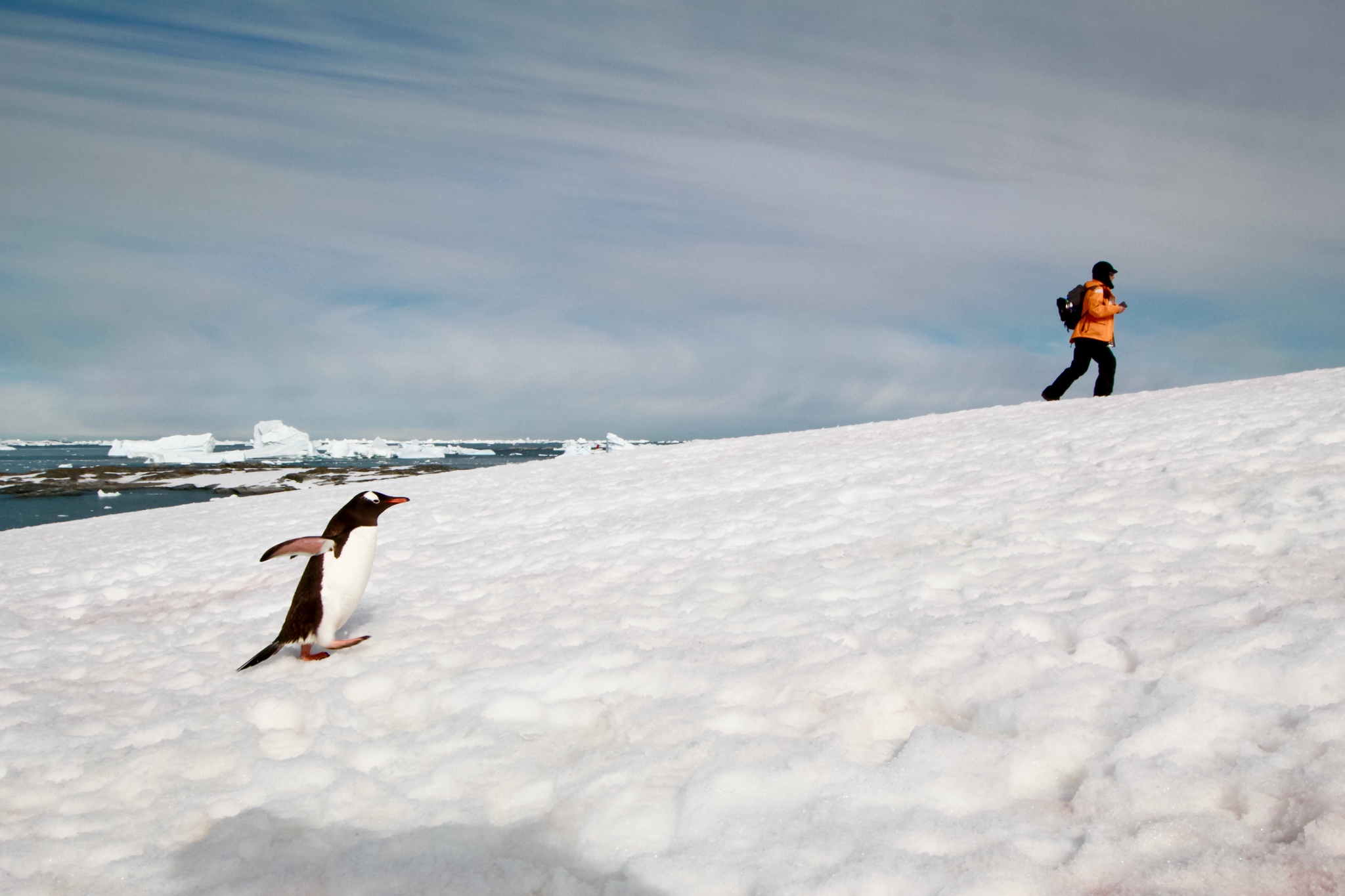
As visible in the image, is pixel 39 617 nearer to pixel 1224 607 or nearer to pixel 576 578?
pixel 576 578

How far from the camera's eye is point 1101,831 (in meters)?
2.18

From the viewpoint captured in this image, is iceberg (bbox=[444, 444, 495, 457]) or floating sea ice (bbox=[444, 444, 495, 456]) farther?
floating sea ice (bbox=[444, 444, 495, 456])

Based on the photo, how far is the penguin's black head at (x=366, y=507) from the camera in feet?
15.3

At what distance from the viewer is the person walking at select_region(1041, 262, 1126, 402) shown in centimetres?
1174

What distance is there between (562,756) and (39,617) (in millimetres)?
6662

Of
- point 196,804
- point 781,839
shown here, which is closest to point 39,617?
point 196,804

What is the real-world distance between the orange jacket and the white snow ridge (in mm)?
5419

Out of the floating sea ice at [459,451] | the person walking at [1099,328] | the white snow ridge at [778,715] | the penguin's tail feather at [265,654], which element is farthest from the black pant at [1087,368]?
the floating sea ice at [459,451]

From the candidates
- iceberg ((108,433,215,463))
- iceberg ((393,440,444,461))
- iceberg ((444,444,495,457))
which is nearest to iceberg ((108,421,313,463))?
iceberg ((108,433,215,463))

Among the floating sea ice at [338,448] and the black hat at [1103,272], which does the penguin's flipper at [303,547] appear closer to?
the black hat at [1103,272]

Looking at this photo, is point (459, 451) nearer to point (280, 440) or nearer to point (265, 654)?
point (280, 440)

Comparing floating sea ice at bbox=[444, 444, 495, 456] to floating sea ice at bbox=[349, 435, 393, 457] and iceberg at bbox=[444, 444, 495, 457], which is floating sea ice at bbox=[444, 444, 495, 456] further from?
floating sea ice at bbox=[349, 435, 393, 457]

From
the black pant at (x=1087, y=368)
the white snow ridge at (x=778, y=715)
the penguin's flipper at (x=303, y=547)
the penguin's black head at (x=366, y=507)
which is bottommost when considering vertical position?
the white snow ridge at (x=778, y=715)

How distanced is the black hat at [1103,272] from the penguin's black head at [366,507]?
1129 centimetres
